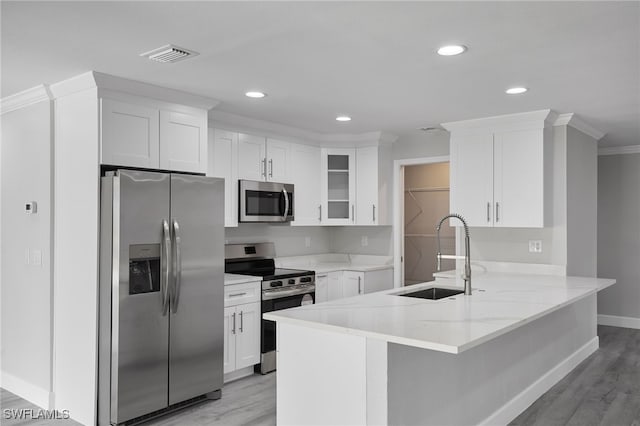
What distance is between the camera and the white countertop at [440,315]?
2.23 m

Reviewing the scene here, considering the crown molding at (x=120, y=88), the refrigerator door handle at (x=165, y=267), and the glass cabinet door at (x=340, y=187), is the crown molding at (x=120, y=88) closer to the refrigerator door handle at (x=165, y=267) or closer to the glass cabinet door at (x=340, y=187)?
the refrigerator door handle at (x=165, y=267)

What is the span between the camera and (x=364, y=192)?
18.9 ft

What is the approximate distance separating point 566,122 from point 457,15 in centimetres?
276

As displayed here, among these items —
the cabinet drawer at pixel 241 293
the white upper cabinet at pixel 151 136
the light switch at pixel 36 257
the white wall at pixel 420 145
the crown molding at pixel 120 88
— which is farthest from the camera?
the white wall at pixel 420 145

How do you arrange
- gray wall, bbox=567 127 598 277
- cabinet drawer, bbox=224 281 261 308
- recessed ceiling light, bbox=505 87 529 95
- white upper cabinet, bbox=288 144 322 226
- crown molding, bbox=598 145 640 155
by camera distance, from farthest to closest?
crown molding, bbox=598 145 640 155 < white upper cabinet, bbox=288 144 322 226 < gray wall, bbox=567 127 598 277 < cabinet drawer, bbox=224 281 261 308 < recessed ceiling light, bbox=505 87 529 95

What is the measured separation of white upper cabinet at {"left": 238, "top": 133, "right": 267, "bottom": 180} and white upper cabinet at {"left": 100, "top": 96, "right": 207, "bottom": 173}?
0.80m

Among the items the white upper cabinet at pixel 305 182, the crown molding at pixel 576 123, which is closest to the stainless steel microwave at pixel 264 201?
the white upper cabinet at pixel 305 182

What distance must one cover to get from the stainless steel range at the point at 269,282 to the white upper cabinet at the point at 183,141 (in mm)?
1219

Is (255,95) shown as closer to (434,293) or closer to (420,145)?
(434,293)

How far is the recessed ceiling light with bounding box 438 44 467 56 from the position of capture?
2.71 metres

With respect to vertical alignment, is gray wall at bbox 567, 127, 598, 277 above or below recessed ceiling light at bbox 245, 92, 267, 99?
below

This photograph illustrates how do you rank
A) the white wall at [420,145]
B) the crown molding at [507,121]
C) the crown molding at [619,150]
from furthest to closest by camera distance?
the crown molding at [619,150] < the white wall at [420,145] < the crown molding at [507,121]
